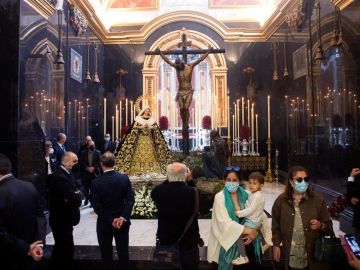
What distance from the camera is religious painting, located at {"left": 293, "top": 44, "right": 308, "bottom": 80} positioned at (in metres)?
9.55

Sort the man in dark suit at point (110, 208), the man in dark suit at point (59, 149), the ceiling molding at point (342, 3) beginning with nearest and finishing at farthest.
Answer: the man in dark suit at point (110, 208), the ceiling molding at point (342, 3), the man in dark suit at point (59, 149)

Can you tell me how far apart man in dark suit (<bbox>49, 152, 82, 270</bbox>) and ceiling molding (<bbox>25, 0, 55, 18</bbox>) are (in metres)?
3.30

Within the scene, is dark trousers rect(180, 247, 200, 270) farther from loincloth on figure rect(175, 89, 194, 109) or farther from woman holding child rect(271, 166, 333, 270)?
loincloth on figure rect(175, 89, 194, 109)

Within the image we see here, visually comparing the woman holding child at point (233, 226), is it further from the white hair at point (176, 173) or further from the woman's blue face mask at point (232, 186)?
the white hair at point (176, 173)

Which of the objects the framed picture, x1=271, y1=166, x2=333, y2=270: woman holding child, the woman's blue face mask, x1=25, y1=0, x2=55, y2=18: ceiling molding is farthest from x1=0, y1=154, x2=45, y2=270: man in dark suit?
the framed picture

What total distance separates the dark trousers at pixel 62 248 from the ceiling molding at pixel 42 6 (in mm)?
3793

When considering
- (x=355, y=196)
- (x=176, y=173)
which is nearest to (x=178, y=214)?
(x=176, y=173)

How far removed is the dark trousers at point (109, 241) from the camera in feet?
13.2

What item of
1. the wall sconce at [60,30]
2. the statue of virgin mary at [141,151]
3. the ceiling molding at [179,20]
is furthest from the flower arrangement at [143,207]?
the ceiling molding at [179,20]

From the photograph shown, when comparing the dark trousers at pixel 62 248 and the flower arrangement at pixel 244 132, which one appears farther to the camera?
the flower arrangement at pixel 244 132

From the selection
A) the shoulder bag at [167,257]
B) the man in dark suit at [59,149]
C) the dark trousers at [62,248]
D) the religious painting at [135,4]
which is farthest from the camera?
the religious painting at [135,4]

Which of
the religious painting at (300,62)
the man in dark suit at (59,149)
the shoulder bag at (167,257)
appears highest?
the religious painting at (300,62)

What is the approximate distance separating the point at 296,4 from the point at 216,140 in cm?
494

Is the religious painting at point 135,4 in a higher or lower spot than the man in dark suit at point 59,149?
higher
